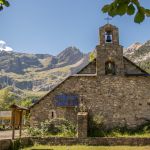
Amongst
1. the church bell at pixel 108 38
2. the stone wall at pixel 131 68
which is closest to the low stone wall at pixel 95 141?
the stone wall at pixel 131 68

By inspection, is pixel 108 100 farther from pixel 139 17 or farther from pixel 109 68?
pixel 139 17

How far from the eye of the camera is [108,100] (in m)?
29.2

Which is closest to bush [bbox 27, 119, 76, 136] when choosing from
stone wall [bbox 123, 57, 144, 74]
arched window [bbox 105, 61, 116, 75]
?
arched window [bbox 105, 61, 116, 75]

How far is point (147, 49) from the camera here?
127m

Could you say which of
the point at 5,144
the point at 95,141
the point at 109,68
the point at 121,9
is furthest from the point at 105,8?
the point at 109,68

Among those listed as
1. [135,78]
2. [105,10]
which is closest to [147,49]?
[135,78]

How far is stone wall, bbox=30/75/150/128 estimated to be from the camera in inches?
1133

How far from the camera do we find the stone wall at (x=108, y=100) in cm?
2877

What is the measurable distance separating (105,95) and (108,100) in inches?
20.3

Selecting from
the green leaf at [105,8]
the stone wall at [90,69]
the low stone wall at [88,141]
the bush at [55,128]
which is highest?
the stone wall at [90,69]

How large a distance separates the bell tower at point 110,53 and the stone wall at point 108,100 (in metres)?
0.77

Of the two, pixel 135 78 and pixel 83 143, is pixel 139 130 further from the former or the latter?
pixel 83 143

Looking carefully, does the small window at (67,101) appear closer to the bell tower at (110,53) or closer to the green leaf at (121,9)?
the bell tower at (110,53)

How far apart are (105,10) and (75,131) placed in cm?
2411
